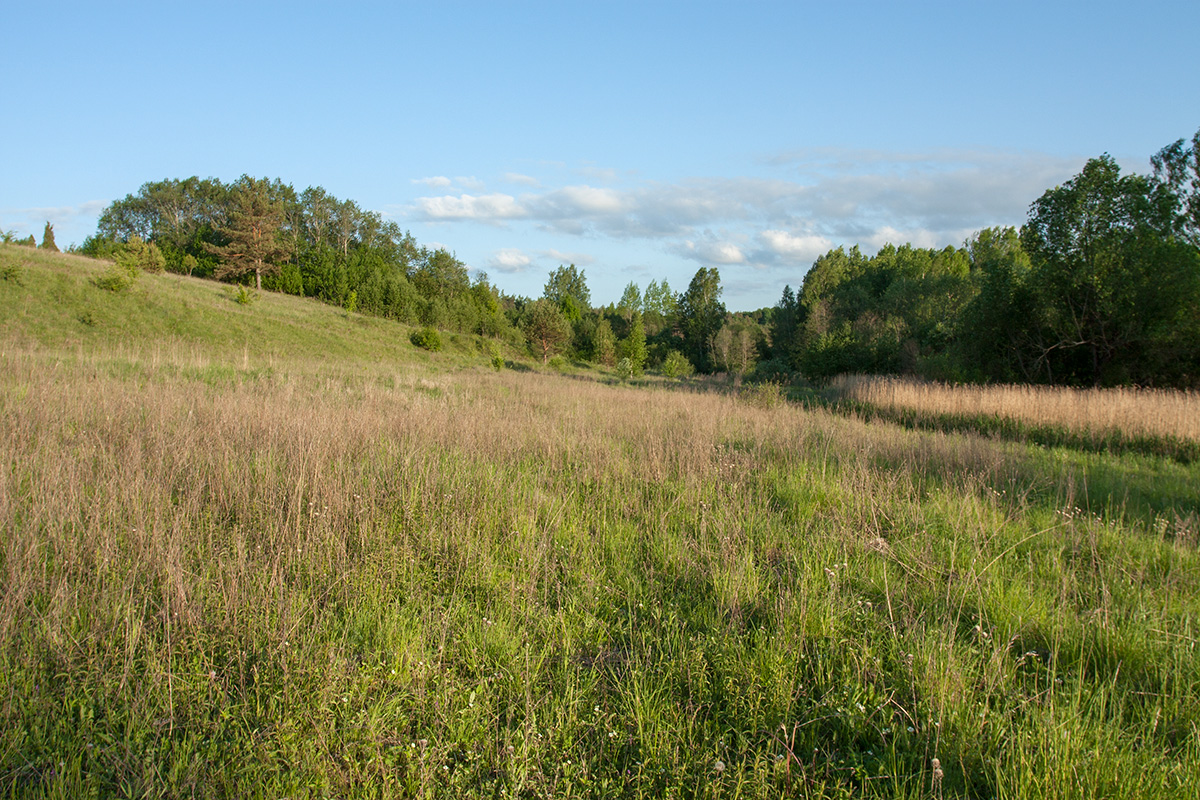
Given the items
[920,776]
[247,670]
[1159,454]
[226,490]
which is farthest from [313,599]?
[1159,454]

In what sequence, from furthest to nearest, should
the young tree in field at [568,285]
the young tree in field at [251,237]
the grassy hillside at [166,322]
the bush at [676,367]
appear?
the young tree in field at [568,285] < the young tree in field at [251,237] < the bush at [676,367] < the grassy hillside at [166,322]

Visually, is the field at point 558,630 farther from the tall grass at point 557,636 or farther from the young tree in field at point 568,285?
the young tree in field at point 568,285

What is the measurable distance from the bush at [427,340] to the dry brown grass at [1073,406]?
3241cm

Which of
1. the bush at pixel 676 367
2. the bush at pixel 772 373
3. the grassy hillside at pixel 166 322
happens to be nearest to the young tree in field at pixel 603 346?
the bush at pixel 676 367

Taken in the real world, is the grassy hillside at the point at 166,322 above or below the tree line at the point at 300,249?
below

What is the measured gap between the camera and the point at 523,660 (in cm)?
269

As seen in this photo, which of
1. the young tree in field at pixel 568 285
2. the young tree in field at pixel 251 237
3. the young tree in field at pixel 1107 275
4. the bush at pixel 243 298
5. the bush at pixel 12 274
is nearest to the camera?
the young tree in field at pixel 1107 275

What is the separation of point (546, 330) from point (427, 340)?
500 inches

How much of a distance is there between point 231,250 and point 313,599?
208 feet

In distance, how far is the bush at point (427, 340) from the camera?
4106 centimetres

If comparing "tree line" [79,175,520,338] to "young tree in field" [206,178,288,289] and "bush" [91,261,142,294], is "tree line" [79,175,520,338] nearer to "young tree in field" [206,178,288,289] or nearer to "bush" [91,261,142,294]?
"young tree in field" [206,178,288,289]


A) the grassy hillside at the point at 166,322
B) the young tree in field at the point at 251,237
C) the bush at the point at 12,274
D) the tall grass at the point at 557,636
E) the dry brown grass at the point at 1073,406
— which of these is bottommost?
the tall grass at the point at 557,636

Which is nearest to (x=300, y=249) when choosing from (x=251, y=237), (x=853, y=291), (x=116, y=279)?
(x=251, y=237)

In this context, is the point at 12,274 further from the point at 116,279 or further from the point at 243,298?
the point at 243,298
